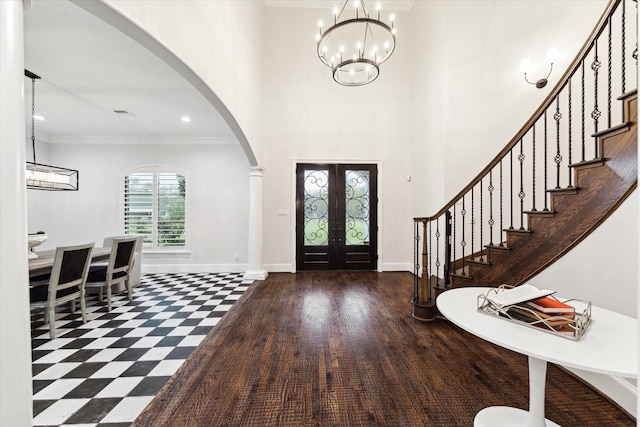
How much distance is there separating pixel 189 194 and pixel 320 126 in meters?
3.28

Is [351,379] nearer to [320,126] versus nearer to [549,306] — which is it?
[549,306]

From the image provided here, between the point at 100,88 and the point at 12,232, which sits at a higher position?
the point at 100,88

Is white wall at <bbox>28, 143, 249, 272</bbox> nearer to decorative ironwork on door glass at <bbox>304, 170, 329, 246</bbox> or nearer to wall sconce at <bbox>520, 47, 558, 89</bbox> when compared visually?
decorative ironwork on door glass at <bbox>304, 170, 329, 246</bbox>

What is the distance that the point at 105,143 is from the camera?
5.78m

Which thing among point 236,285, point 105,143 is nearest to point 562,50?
point 236,285

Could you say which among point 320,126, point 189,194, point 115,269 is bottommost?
point 115,269

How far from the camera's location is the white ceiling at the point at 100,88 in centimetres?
254

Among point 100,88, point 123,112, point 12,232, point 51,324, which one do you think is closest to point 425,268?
point 12,232

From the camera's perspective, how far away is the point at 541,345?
3.36 ft

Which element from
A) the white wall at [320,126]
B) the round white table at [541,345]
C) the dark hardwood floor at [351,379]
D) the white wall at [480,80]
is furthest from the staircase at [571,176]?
the white wall at [320,126]

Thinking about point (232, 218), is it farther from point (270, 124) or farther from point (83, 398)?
point (83, 398)

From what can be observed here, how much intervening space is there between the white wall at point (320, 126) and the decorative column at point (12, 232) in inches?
184

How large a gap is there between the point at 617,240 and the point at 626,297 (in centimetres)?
35

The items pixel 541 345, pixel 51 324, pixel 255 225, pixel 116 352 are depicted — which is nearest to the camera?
pixel 541 345
